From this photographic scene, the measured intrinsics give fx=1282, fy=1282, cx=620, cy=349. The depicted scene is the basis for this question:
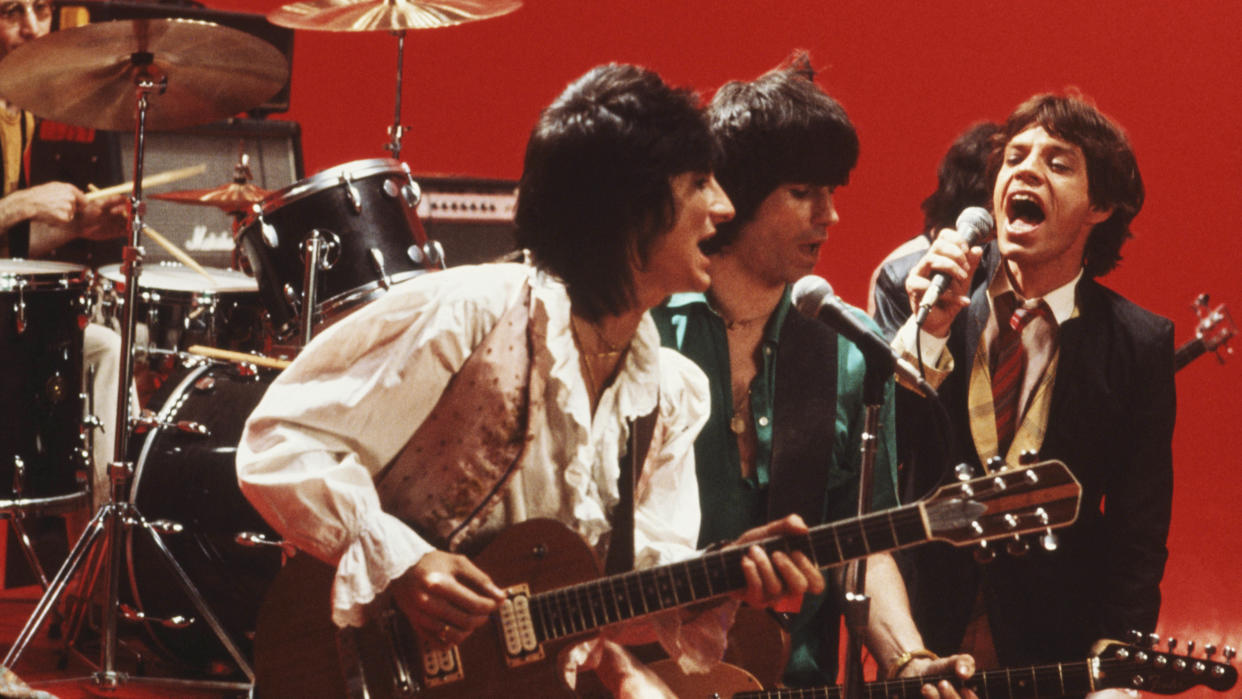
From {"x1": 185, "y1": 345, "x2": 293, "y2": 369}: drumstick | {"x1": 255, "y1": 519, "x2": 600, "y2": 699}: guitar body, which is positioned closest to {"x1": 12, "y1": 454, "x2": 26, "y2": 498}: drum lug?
{"x1": 185, "y1": 345, "x2": 293, "y2": 369}: drumstick

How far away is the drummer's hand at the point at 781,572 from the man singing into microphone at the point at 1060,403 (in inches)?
35.5

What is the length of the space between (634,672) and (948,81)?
11.1ft

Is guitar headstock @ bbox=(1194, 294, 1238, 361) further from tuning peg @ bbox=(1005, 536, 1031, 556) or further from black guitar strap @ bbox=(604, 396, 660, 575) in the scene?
black guitar strap @ bbox=(604, 396, 660, 575)

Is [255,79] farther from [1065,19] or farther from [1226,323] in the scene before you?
[1226,323]

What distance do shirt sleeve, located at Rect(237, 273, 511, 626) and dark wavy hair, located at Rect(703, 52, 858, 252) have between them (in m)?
0.85

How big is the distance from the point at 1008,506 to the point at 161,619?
118 inches

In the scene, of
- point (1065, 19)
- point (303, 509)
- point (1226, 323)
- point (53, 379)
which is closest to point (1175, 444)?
point (1226, 323)

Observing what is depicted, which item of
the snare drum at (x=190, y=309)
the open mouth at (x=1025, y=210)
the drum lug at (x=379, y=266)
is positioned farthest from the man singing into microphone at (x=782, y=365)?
the snare drum at (x=190, y=309)

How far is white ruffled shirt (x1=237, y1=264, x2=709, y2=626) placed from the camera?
6.53ft

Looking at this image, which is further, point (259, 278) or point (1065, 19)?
point (1065, 19)

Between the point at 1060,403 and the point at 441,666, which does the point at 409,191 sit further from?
the point at 441,666

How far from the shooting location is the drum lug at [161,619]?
158 inches

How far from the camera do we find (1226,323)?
164 inches

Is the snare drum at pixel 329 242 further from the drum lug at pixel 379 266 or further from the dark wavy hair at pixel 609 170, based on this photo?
the dark wavy hair at pixel 609 170
